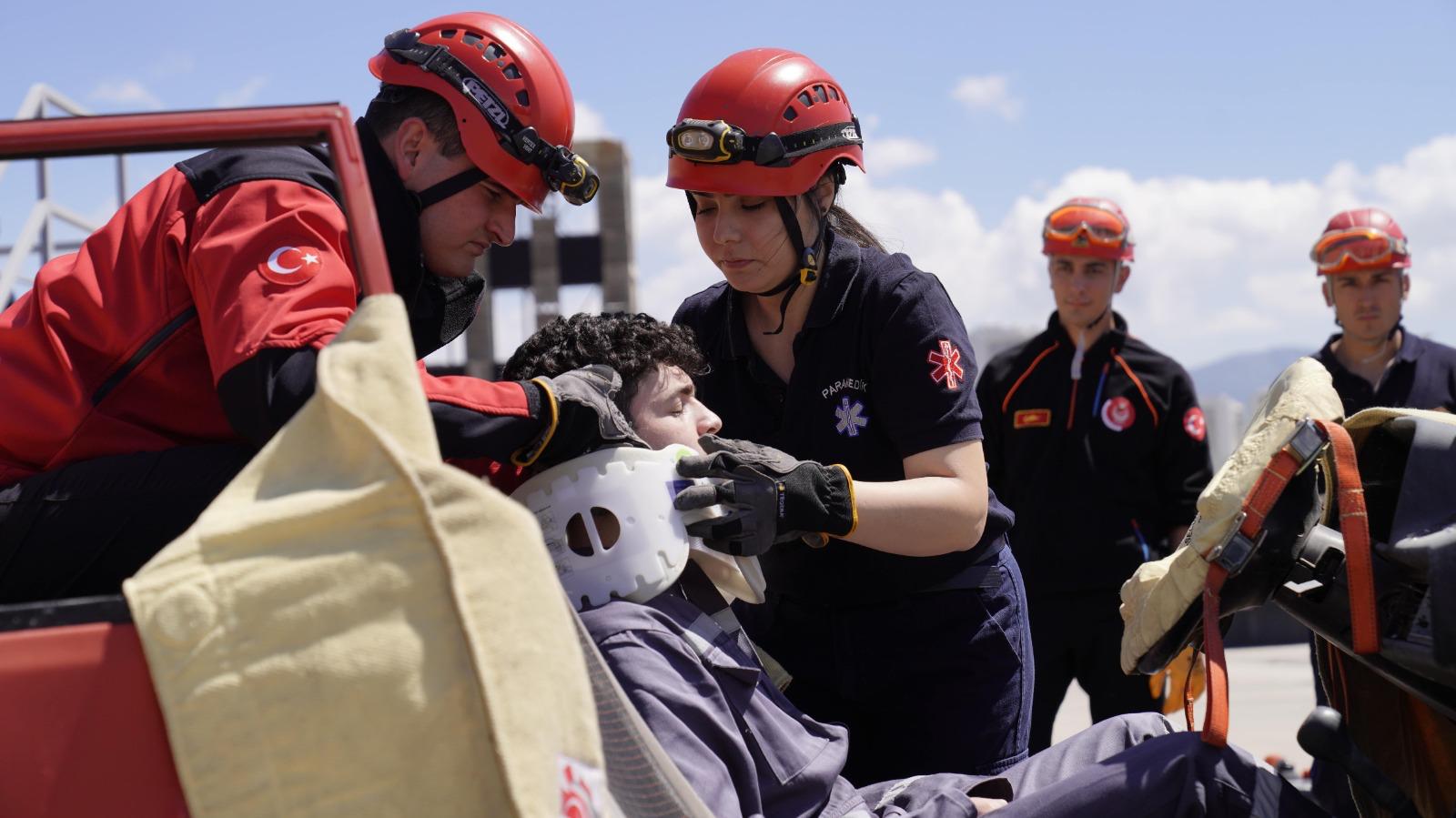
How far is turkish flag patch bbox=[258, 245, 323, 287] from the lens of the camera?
1959mm

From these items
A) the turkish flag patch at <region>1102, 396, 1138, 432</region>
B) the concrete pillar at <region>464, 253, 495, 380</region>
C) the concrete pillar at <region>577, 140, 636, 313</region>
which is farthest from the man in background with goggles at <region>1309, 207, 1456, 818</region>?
the concrete pillar at <region>577, 140, 636, 313</region>

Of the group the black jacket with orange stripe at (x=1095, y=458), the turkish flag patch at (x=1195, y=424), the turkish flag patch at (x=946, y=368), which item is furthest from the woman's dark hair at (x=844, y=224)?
the turkish flag patch at (x=1195, y=424)

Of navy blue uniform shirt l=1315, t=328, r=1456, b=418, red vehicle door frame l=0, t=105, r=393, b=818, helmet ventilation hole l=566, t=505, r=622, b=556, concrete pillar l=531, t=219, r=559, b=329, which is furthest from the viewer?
concrete pillar l=531, t=219, r=559, b=329

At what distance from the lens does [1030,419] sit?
19.2 ft

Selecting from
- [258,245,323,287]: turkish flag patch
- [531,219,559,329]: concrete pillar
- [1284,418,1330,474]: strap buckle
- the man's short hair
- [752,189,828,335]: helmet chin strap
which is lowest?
[531,219,559,329]: concrete pillar

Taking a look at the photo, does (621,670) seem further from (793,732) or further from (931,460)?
(931,460)

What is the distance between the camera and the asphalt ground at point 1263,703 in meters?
7.67

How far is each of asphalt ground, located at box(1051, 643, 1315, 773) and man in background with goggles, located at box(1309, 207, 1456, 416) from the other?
179 centimetres

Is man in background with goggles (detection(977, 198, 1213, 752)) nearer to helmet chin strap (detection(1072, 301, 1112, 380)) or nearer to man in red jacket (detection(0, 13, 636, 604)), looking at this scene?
helmet chin strap (detection(1072, 301, 1112, 380))

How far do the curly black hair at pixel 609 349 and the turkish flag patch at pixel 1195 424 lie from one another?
3.41m

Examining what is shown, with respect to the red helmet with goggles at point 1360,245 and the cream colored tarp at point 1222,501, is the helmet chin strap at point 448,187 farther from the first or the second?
the red helmet with goggles at point 1360,245

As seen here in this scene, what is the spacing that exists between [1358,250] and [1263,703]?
377 centimetres

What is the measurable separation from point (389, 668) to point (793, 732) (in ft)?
3.98

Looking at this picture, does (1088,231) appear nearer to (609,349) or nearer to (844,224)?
(844,224)
